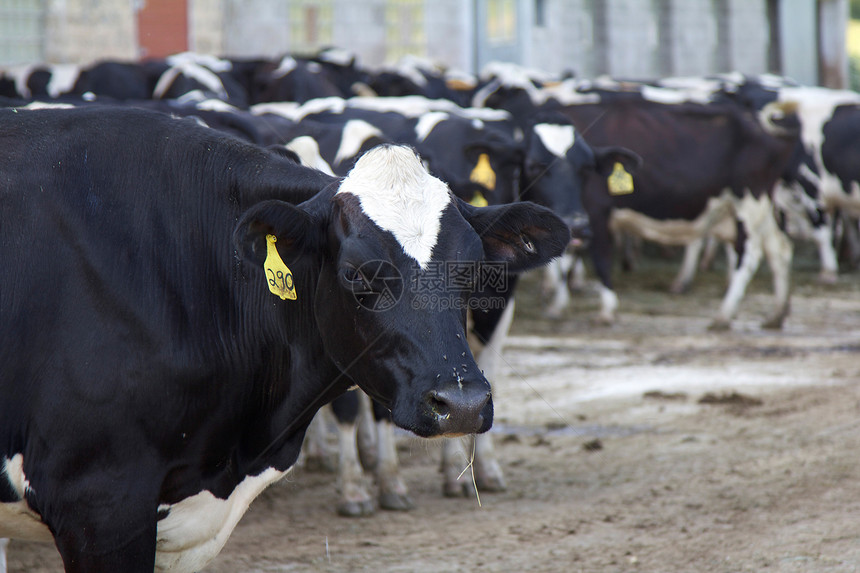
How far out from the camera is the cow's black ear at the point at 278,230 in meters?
2.44

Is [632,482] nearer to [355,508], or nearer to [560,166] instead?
[355,508]

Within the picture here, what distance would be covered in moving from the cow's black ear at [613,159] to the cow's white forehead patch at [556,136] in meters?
0.34

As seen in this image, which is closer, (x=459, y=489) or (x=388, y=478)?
(x=388, y=478)

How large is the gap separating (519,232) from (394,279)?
1.62 ft

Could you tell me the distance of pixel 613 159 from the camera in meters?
7.20

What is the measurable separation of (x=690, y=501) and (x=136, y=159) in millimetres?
3134

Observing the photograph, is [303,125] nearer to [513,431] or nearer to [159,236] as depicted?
[513,431]

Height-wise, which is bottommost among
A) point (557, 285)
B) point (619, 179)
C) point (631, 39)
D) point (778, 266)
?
point (557, 285)

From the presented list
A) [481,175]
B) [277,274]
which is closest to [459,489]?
[481,175]

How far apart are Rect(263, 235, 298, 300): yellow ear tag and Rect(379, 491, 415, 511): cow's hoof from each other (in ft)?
7.36

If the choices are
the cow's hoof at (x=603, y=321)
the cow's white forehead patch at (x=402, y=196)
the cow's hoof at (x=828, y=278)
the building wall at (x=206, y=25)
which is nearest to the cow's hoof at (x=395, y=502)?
the cow's white forehead patch at (x=402, y=196)

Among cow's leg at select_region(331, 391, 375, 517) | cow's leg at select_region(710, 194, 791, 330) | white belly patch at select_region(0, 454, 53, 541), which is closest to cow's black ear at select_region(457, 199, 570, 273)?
white belly patch at select_region(0, 454, 53, 541)

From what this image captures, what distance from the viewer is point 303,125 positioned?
20.3ft

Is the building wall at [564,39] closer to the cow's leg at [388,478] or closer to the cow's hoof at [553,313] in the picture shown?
the cow's hoof at [553,313]
